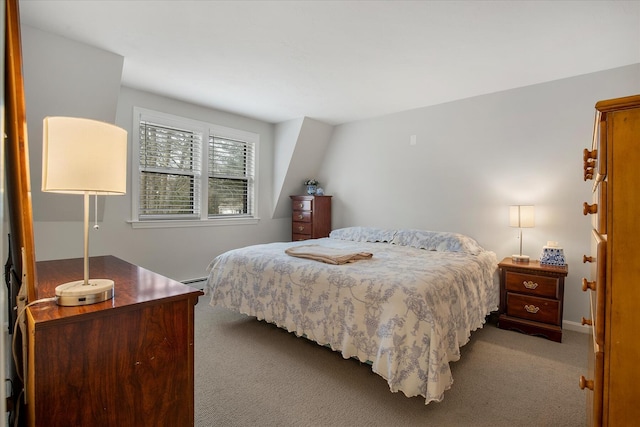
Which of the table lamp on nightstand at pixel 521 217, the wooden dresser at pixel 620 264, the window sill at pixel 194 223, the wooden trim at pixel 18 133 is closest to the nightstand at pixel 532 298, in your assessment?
the table lamp on nightstand at pixel 521 217

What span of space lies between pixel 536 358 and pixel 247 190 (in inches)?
156

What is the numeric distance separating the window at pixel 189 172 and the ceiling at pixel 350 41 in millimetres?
538

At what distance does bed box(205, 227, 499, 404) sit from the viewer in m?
1.75

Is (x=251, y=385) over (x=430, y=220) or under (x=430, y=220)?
under

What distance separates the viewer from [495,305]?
2.96 metres

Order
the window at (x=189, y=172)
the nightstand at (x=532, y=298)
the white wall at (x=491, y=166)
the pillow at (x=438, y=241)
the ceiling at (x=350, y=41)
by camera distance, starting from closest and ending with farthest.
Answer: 1. the ceiling at (x=350, y=41)
2. the nightstand at (x=532, y=298)
3. the white wall at (x=491, y=166)
4. the pillow at (x=438, y=241)
5. the window at (x=189, y=172)

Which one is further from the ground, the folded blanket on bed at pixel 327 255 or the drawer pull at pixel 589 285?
the drawer pull at pixel 589 285

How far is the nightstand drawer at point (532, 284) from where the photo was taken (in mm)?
2699

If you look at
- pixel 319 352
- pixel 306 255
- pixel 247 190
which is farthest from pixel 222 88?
pixel 319 352

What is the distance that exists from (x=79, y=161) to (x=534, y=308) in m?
3.36

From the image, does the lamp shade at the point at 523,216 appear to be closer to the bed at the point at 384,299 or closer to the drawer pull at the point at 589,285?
the bed at the point at 384,299

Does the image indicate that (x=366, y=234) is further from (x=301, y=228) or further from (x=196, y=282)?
(x=196, y=282)

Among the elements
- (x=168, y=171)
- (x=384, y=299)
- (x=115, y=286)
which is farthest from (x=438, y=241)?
(x=168, y=171)

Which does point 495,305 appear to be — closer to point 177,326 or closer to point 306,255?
point 306,255
